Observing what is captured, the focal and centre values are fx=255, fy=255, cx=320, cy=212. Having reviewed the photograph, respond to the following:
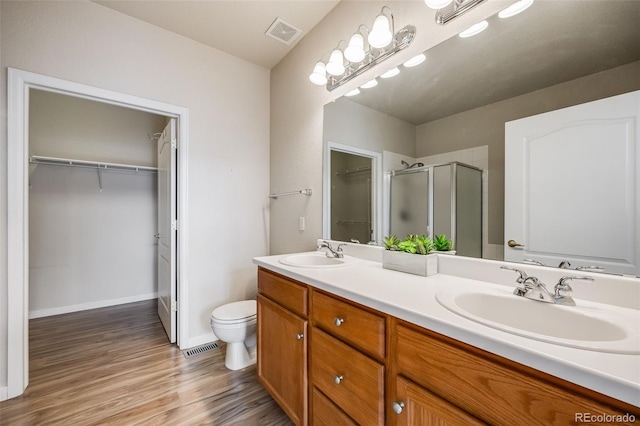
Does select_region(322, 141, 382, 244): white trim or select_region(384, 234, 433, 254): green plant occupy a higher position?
select_region(322, 141, 382, 244): white trim

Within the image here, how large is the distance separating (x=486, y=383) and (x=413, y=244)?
0.71 metres

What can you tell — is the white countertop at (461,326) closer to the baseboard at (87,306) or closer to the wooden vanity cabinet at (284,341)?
the wooden vanity cabinet at (284,341)

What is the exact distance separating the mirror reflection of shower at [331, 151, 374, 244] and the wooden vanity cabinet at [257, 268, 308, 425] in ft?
2.08

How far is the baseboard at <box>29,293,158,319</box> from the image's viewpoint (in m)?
2.73

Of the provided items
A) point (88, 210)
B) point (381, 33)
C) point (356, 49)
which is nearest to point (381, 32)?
point (381, 33)

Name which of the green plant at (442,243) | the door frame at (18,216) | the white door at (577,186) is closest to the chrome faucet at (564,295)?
the white door at (577,186)

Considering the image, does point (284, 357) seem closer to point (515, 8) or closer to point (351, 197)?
point (351, 197)

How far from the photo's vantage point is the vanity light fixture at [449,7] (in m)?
1.13

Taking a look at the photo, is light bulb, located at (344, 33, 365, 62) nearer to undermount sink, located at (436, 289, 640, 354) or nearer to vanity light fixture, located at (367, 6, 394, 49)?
vanity light fixture, located at (367, 6, 394, 49)

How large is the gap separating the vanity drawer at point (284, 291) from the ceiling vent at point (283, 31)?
186cm

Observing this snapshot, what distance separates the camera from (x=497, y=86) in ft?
3.60

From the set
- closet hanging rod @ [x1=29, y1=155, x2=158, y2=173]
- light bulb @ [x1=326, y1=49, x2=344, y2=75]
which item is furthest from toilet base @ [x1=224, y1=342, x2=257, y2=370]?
closet hanging rod @ [x1=29, y1=155, x2=158, y2=173]

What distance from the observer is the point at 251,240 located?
2.53 m

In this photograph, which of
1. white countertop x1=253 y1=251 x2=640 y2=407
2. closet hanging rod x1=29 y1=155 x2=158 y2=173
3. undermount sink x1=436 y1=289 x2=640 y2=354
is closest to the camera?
white countertop x1=253 y1=251 x2=640 y2=407
